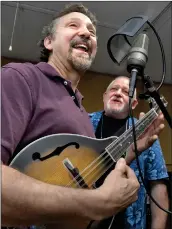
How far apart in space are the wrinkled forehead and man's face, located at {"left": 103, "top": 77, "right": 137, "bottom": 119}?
2.08 ft

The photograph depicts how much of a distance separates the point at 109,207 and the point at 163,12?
1828 mm

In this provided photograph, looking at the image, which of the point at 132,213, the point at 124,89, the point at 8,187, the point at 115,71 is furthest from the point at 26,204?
the point at 115,71

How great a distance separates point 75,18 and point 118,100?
707 millimetres

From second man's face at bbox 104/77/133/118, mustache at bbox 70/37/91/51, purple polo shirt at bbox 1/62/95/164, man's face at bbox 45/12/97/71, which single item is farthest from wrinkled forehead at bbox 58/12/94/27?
second man's face at bbox 104/77/133/118

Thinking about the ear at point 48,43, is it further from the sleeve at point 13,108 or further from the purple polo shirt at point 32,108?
the sleeve at point 13,108

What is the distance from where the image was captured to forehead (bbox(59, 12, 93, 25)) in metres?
1.26

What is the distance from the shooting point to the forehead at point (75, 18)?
1259 millimetres

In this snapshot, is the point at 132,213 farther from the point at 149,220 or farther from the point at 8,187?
the point at 8,187

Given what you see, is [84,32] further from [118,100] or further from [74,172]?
[118,100]

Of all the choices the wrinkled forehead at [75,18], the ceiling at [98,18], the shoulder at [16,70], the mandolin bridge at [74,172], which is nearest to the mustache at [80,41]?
the wrinkled forehead at [75,18]

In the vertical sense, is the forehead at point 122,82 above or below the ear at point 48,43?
below

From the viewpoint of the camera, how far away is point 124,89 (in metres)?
1.89

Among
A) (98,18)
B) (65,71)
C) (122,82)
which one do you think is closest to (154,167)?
(122,82)

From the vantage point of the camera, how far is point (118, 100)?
1.84 metres
